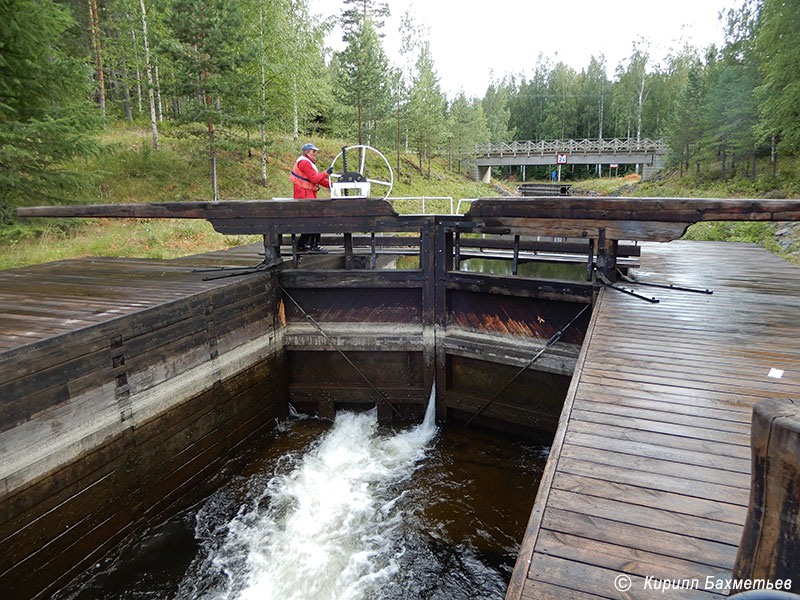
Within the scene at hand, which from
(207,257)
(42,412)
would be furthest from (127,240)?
(42,412)

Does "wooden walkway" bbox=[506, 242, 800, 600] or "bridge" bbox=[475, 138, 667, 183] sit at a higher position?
"bridge" bbox=[475, 138, 667, 183]

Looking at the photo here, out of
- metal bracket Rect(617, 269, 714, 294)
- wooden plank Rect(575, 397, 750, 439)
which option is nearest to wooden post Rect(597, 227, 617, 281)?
metal bracket Rect(617, 269, 714, 294)

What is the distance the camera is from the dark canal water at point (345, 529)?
4680 millimetres

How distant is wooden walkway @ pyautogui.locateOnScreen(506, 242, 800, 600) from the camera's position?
6.12 ft

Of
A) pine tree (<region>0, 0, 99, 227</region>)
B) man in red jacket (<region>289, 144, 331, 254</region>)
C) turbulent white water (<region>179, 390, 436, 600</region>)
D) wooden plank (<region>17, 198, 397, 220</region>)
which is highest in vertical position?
pine tree (<region>0, 0, 99, 227</region>)

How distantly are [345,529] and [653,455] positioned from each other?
392cm

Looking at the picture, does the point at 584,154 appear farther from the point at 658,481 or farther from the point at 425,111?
A: the point at 658,481

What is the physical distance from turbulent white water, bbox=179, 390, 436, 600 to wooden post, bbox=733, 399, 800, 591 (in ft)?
13.2

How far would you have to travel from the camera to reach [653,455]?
253 cm

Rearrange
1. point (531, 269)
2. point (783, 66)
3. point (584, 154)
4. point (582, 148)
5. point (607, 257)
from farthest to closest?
point (582, 148)
point (584, 154)
point (783, 66)
point (531, 269)
point (607, 257)

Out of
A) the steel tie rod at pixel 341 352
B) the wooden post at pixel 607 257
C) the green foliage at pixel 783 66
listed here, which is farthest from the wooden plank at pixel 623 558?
the green foliage at pixel 783 66

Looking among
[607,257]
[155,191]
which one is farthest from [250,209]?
[155,191]

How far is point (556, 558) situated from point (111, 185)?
19843 millimetres

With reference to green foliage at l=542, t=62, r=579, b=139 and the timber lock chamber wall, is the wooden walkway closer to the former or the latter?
the timber lock chamber wall
